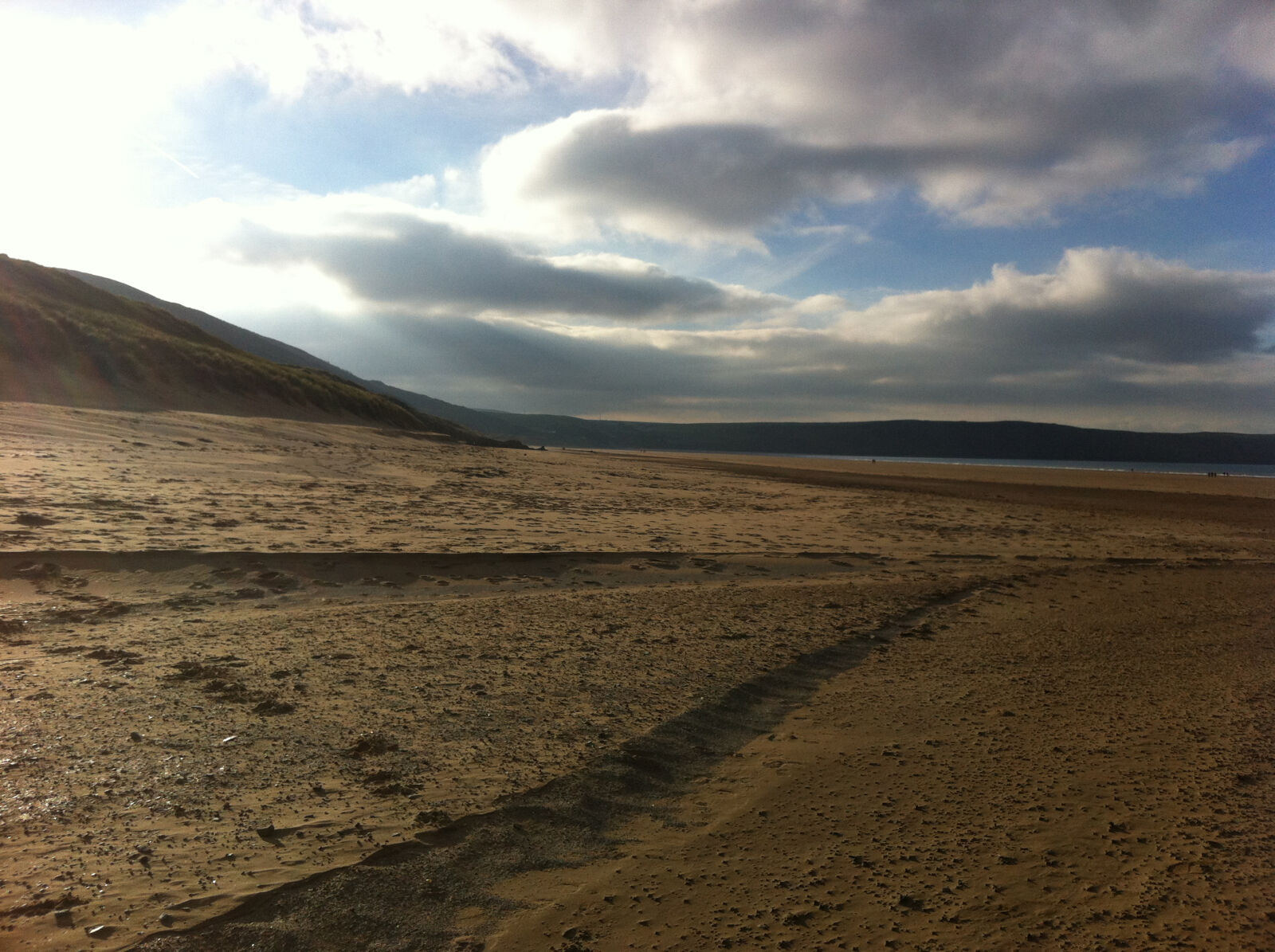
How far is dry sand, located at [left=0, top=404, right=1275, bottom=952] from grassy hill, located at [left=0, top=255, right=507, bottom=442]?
1648 centimetres

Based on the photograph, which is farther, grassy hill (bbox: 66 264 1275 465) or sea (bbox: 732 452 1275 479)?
grassy hill (bbox: 66 264 1275 465)

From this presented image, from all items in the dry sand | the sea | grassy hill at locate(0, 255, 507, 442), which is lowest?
the dry sand

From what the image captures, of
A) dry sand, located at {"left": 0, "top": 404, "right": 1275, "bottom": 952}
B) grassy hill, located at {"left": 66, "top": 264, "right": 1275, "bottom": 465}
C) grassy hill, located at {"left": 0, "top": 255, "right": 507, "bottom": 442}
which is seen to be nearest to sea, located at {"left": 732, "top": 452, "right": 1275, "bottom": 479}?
grassy hill, located at {"left": 66, "top": 264, "right": 1275, "bottom": 465}

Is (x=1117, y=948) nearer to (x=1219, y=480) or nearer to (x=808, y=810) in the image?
(x=808, y=810)

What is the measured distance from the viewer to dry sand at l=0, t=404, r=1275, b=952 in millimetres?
3027

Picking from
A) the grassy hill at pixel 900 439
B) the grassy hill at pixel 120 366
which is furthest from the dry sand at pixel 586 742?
the grassy hill at pixel 900 439

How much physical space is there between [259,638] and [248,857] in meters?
3.15

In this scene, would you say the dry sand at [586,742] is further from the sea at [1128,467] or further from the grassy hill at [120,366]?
the sea at [1128,467]

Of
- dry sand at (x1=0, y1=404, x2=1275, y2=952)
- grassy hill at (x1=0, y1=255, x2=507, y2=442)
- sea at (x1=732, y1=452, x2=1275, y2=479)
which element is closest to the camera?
dry sand at (x1=0, y1=404, x2=1275, y2=952)

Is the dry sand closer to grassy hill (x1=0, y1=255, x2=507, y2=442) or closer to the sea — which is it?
grassy hill (x1=0, y1=255, x2=507, y2=442)

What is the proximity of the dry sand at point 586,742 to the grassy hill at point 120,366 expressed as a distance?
16.5m

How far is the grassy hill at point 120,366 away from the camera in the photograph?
23.4 metres

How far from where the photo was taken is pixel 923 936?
2939 mm

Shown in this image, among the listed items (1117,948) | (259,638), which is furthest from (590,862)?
(259,638)
